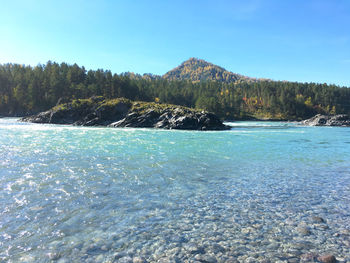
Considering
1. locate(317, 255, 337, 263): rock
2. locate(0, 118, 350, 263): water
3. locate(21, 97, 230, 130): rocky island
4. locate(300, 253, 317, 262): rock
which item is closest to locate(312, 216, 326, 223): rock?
locate(0, 118, 350, 263): water

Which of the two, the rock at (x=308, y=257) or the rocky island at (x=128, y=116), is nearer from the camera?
the rock at (x=308, y=257)

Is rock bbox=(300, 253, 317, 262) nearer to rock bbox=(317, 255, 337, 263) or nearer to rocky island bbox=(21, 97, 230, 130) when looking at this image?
rock bbox=(317, 255, 337, 263)

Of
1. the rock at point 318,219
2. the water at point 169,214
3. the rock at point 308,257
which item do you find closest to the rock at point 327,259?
the rock at point 308,257

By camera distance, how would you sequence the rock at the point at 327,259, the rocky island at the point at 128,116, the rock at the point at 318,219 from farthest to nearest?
the rocky island at the point at 128,116 → the rock at the point at 318,219 → the rock at the point at 327,259

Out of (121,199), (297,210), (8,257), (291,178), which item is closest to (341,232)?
(297,210)

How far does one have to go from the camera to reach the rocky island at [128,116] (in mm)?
73463

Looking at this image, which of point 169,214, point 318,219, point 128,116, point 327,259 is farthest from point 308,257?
point 128,116

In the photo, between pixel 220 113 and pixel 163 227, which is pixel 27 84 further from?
pixel 163 227

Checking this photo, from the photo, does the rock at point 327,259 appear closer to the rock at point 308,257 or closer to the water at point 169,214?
the rock at point 308,257

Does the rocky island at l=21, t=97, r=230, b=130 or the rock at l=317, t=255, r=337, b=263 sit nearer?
the rock at l=317, t=255, r=337, b=263

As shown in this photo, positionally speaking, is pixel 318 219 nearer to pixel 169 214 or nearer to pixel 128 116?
pixel 169 214

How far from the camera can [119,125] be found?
258 ft

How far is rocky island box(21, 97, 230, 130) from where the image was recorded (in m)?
73.5

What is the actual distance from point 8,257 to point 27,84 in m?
157
